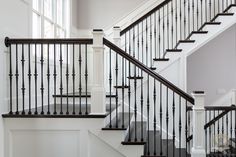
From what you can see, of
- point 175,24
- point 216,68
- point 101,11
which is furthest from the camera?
point 216,68

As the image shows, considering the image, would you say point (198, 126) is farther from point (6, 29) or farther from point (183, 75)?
point (6, 29)

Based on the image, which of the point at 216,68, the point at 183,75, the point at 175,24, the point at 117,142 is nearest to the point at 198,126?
the point at 117,142

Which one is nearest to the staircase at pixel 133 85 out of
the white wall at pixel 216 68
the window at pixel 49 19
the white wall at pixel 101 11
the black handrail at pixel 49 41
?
the black handrail at pixel 49 41

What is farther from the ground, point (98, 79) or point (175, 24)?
point (175, 24)

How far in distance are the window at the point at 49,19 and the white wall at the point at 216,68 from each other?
3.53 metres

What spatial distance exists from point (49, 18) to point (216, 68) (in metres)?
4.50

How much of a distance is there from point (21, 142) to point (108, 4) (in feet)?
14.4

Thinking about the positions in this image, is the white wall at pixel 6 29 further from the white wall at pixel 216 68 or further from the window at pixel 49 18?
the white wall at pixel 216 68

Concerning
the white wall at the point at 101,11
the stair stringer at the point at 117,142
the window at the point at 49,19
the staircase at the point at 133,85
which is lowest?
the stair stringer at the point at 117,142

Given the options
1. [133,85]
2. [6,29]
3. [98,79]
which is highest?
[6,29]

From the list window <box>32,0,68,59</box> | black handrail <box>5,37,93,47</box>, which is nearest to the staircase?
black handrail <box>5,37,93,47</box>

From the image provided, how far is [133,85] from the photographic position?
17.7 ft

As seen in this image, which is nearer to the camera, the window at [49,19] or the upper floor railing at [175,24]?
the window at [49,19]

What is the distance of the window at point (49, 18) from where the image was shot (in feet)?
15.9
